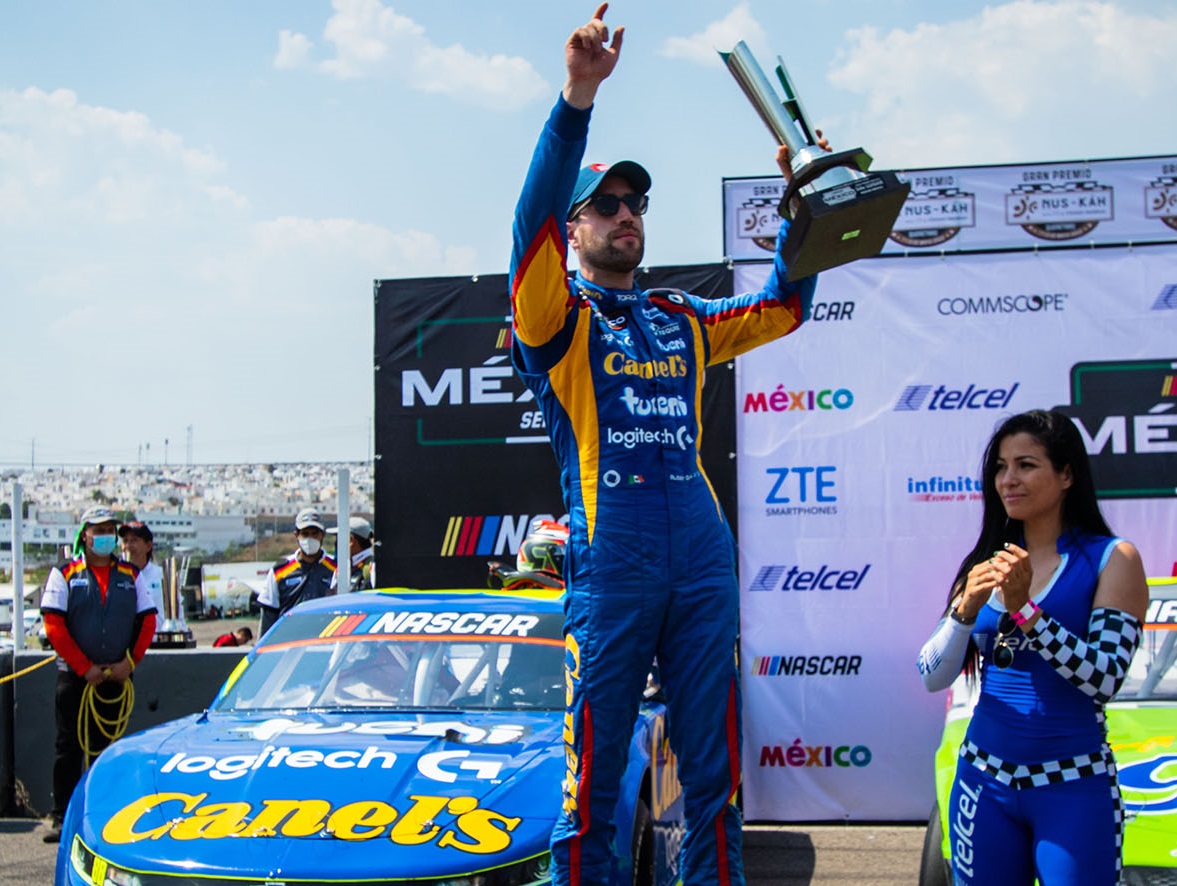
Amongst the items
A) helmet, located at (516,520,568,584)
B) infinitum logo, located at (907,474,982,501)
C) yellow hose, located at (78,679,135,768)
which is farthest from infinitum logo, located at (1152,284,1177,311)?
yellow hose, located at (78,679,135,768)

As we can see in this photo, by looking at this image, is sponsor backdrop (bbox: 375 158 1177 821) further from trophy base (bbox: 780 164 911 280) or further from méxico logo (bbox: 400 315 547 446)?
trophy base (bbox: 780 164 911 280)

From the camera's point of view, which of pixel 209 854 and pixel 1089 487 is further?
pixel 209 854

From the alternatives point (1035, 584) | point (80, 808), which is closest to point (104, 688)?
point (80, 808)

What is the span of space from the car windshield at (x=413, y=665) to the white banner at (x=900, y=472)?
2502mm

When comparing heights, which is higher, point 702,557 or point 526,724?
point 702,557

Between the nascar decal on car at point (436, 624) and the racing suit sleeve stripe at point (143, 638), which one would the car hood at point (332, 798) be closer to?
the nascar decal on car at point (436, 624)

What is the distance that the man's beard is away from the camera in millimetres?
2881

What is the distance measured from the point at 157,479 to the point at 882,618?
180 meters

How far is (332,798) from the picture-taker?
11.6 feet

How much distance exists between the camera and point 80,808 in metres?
3.85

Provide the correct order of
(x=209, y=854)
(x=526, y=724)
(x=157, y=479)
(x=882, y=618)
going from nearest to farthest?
(x=209, y=854)
(x=526, y=724)
(x=882, y=618)
(x=157, y=479)

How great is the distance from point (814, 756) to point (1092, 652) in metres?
4.53

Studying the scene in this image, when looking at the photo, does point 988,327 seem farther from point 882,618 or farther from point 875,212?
point 875,212

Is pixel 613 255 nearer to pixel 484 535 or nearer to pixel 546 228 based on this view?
pixel 546 228
